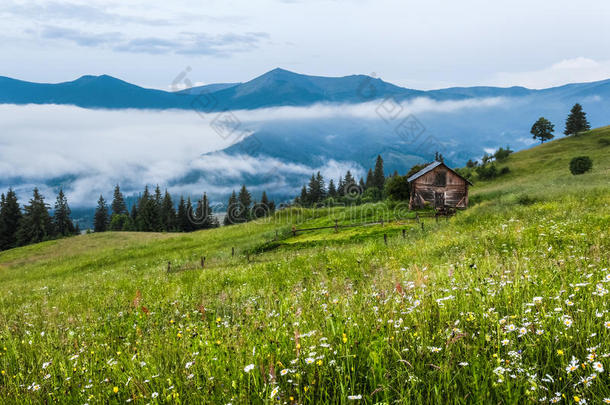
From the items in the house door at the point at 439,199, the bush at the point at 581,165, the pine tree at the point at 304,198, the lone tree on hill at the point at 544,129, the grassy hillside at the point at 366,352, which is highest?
the lone tree on hill at the point at 544,129

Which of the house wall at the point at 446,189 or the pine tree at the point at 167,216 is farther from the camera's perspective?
the pine tree at the point at 167,216

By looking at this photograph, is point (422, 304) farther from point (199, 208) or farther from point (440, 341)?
point (199, 208)

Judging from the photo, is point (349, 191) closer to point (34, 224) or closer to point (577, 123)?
point (577, 123)

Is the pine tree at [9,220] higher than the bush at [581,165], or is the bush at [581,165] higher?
the bush at [581,165]

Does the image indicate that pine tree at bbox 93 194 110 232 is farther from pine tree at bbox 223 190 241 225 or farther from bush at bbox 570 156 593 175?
bush at bbox 570 156 593 175

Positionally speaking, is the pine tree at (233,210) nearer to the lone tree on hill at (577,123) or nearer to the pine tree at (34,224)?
the pine tree at (34,224)

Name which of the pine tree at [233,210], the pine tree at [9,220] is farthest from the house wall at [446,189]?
the pine tree at [9,220]

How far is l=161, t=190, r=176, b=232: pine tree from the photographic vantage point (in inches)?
4835

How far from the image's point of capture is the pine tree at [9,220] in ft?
333

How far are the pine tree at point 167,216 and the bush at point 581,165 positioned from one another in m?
117

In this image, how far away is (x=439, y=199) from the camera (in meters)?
64.2

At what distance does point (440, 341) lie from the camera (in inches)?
136

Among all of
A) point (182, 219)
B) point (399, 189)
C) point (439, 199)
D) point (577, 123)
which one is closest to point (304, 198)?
point (182, 219)

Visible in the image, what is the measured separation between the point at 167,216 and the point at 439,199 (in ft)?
316
